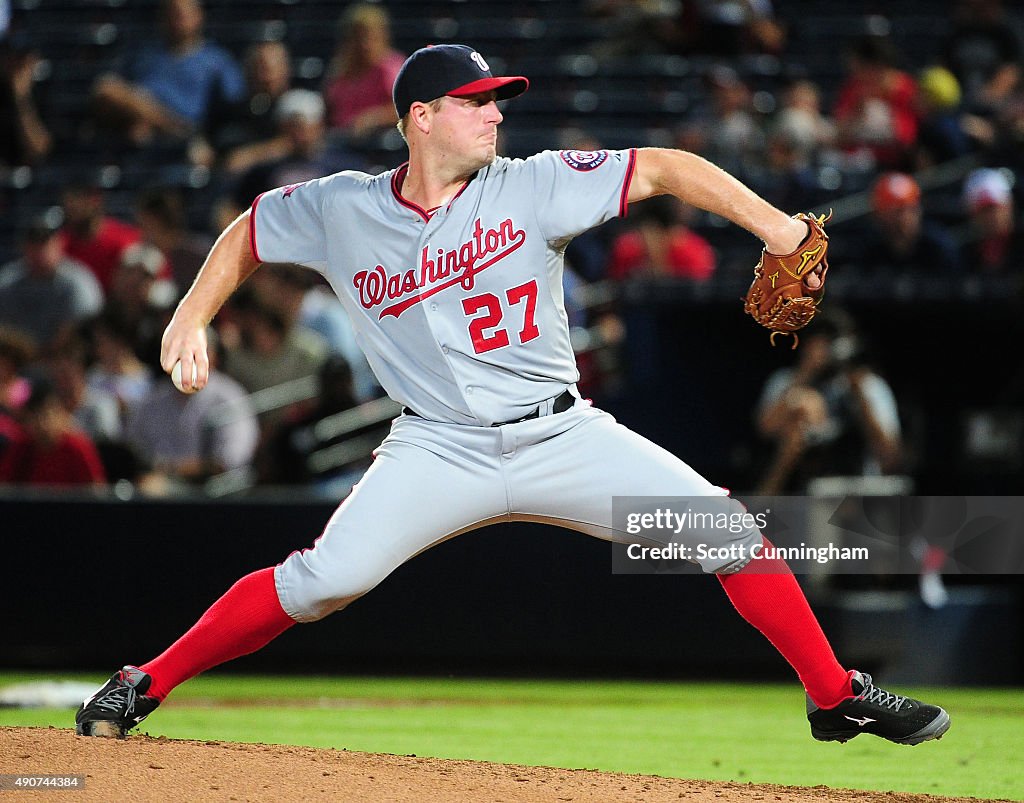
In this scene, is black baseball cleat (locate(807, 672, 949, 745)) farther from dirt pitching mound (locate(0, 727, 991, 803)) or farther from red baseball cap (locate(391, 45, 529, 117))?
red baseball cap (locate(391, 45, 529, 117))

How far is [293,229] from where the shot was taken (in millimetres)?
4324

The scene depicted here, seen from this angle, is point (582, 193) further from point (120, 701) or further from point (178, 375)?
point (120, 701)

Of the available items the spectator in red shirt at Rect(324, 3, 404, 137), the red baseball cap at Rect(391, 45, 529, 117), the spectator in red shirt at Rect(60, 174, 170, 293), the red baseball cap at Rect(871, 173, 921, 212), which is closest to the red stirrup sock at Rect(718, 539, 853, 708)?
the red baseball cap at Rect(391, 45, 529, 117)

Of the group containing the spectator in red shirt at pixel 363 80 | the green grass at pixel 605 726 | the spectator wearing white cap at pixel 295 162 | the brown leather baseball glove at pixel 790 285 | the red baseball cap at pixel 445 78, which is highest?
the spectator in red shirt at pixel 363 80

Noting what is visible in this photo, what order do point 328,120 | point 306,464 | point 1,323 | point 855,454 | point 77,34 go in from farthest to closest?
point 77,34 < point 328,120 < point 1,323 < point 306,464 < point 855,454

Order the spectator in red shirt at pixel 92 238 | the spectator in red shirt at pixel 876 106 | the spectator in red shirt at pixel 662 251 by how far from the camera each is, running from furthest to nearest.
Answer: the spectator in red shirt at pixel 876 106 → the spectator in red shirt at pixel 92 238 → the spectator in red shirt at pixel 662 251

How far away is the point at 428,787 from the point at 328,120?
27.5ft

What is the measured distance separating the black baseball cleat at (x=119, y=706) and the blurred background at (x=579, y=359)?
12.1 ft

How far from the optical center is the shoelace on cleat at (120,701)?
13.8 feet

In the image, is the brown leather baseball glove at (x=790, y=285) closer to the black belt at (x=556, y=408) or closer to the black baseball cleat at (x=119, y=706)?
the black belt at (x=556, y=408)

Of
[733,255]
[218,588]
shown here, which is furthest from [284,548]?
[733,255]

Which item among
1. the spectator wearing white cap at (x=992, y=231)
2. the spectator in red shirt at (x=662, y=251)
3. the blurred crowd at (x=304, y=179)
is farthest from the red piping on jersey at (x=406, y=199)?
the spectator wearing white cap at (x=992, y=231)

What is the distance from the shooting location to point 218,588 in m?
8.02

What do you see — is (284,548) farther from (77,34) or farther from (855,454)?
(77,34)
